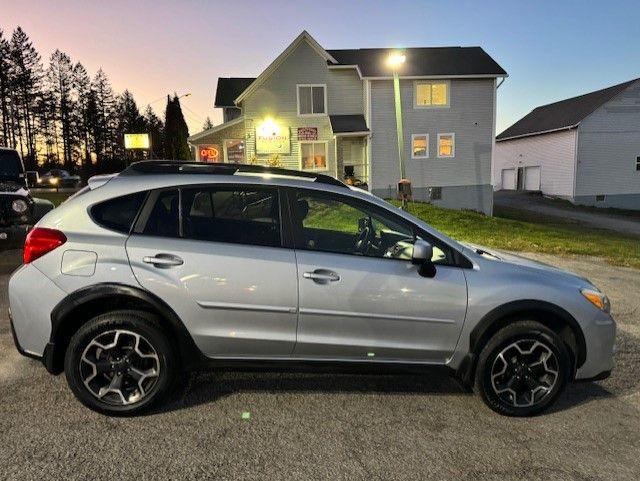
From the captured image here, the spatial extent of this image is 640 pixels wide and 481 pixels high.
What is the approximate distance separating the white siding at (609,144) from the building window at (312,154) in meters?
19.3

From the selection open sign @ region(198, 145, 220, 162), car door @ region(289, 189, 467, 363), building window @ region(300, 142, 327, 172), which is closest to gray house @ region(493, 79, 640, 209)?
building window @ region(300, 142, 327, 172)

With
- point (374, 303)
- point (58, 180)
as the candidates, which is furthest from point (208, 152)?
point (374, 303)

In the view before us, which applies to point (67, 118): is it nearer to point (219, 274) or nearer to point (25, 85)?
point (25, 85)

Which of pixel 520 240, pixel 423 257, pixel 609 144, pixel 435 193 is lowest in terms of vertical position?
pixel 520 240

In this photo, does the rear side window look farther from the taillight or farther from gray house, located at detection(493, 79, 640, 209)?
gray house, located at detection(493, 79, 640, 209)

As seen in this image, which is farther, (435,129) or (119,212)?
(435,129)

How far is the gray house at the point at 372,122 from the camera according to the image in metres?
24.9

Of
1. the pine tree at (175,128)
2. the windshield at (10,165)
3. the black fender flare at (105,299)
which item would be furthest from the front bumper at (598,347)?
the pine tree at (175,128)

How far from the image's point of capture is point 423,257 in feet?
10.7

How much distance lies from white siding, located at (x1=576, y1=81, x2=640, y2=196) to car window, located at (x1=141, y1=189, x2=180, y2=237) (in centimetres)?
3573

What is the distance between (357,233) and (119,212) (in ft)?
6.21

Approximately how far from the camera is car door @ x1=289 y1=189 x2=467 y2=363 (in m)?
3.31

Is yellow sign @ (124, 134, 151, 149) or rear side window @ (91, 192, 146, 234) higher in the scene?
yellow sign @ (124, 134, 151, 149)

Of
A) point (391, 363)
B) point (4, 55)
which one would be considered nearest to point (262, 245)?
point (391, 363)
